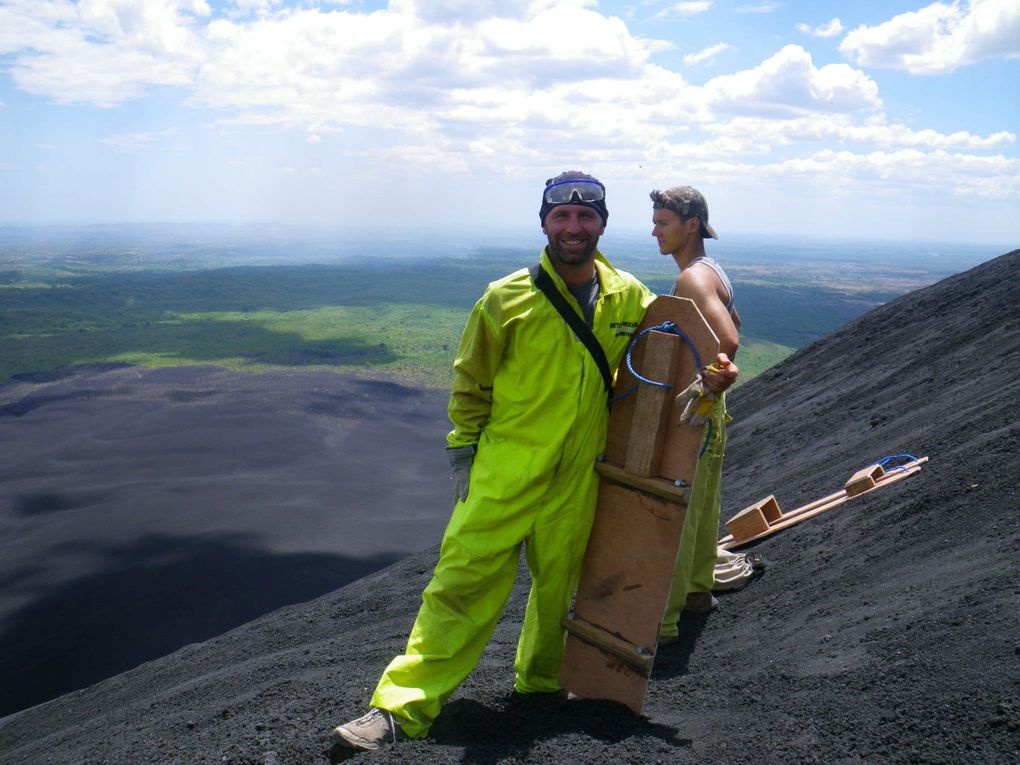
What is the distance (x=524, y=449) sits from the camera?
3336 mm

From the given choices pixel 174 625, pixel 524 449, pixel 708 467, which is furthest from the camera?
pixel 174 625

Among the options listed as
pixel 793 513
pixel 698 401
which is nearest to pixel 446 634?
pixel 698 401

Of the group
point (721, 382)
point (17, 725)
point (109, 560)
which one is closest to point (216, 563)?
point (109, 560)

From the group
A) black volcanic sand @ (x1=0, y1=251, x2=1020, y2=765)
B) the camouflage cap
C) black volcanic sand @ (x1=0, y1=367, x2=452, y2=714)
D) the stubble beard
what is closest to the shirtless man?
the camouflage cap

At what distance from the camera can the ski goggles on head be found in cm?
336

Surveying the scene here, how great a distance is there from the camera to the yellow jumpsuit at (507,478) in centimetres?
329

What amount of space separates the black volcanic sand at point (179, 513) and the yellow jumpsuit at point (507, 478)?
7.65 metres

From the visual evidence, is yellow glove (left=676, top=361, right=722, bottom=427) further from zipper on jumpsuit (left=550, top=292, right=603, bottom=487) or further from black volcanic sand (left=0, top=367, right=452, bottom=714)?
black volcanic sand (left=0, top=367, right=452, bottom=714)

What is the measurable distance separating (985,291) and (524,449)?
11.6 meters

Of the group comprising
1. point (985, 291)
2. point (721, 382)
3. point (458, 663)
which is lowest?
point (458, 663)

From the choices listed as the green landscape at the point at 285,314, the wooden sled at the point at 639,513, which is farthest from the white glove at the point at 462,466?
the green landscape at the point at 285,314

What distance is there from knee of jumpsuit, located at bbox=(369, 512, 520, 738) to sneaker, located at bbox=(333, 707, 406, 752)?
0.12 feet

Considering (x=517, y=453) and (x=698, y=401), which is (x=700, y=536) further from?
(x=517, y=453)

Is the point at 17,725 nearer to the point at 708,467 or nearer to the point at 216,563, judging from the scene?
the point at 216,563
